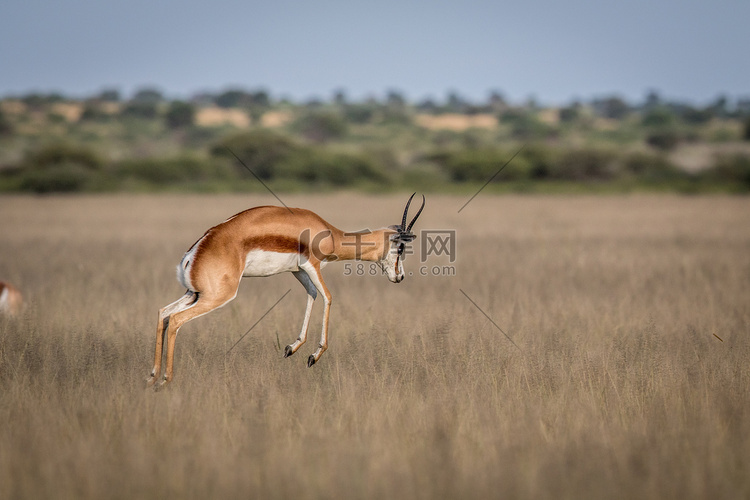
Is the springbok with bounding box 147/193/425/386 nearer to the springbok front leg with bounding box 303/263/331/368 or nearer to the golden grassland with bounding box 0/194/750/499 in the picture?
the springbok front leg with bounding box 303/263/331/368

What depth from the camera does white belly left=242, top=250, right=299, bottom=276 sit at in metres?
6.81

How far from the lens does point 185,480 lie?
456 centimetres

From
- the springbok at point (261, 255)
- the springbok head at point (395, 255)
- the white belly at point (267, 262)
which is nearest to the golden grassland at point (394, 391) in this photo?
the springbok at point (261, 255)

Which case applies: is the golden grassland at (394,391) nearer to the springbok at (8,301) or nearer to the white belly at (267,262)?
the springbok at (8,301)

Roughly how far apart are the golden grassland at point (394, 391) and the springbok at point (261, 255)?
0.65 m

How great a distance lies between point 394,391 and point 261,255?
5.76 ft

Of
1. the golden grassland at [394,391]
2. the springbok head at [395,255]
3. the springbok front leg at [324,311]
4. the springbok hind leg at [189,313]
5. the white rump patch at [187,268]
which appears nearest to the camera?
the golden grassland at [394,391]

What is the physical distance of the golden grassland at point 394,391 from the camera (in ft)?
15.2

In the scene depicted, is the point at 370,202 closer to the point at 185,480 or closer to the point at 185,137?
the point at 185,480

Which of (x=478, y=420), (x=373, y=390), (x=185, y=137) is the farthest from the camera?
(x=185, y=137)

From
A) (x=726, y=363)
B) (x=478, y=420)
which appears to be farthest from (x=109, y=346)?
(x=726, y=363)

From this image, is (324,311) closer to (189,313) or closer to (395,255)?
(395,255)

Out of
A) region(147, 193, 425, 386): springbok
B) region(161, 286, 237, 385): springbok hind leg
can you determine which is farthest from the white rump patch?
region(161, 286, 237, 385): springbok hind leg

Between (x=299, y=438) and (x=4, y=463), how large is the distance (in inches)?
76.1
